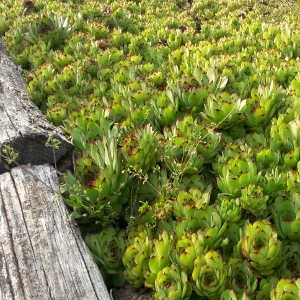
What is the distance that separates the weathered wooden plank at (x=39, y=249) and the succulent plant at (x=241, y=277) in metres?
0.75

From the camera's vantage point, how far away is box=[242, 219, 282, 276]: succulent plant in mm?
1827

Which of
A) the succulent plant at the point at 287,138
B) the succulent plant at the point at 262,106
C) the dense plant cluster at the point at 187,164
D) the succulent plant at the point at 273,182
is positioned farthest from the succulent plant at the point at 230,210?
the succulent plant at the point at 262,106

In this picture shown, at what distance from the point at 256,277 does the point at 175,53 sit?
3275 mm

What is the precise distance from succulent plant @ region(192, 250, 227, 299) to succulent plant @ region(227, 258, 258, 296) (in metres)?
0.09

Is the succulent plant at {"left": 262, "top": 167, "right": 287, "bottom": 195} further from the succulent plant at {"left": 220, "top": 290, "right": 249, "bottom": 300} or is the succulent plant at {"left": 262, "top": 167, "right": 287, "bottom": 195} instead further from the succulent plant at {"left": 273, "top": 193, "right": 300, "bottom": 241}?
the succulent plant at {"left": 220, "top": 290, "right": 249, "bottom": 300}

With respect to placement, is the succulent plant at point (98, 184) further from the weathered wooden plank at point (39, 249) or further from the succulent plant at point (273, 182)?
the succulent plant at point (273, 182)

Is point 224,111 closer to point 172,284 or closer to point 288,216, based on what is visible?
point 288,216

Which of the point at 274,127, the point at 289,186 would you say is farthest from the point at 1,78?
the point at 289,186

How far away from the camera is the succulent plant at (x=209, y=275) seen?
68.4 inches

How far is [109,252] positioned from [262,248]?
100 cm

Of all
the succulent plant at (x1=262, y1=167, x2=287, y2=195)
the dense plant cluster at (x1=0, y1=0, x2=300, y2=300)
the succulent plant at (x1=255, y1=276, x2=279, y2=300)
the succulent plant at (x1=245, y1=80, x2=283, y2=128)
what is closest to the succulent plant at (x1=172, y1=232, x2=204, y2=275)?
the dense plant cluster at (x1=0, y1=0, x2=300, y2=300)

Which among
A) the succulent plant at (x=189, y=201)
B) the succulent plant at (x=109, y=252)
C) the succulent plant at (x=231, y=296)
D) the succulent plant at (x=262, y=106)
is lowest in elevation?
the succulent plant at (x=109, y=252)

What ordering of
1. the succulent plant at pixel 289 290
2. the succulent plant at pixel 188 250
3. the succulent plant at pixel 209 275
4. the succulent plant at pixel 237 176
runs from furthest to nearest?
1. the succulent plant at pixel 237 176
2. the succulent plant at pixel 188 250
3. the succulent plant at pixel 209 275
4. the succulent plant at pixel 289 290

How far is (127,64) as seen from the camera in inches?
164
